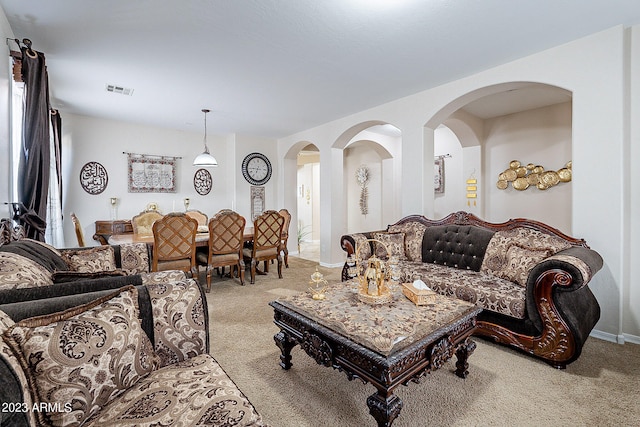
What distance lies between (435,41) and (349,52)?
0.75 meters

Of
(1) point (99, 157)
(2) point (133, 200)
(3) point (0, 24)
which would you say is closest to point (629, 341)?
(3) point (0, 24)

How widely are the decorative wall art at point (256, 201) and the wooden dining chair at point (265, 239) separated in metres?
2.05

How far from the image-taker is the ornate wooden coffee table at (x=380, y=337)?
4.61 ft

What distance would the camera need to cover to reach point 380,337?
4.89 feet

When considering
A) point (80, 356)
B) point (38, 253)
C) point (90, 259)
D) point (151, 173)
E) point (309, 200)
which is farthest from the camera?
point (309, 200)

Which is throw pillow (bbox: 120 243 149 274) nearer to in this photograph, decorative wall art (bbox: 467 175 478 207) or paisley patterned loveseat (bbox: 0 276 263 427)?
paisley patterned loveseat (bbox: 0 276 263 427)

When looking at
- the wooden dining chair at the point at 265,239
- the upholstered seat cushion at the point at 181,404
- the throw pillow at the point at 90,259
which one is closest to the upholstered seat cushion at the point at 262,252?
the wooden dining chair at the point at 265,239

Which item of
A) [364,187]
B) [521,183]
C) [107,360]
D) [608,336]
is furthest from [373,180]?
[107,360]

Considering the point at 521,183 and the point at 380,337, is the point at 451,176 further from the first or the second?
the point at 380,337

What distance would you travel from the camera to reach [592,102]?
2.56 meters

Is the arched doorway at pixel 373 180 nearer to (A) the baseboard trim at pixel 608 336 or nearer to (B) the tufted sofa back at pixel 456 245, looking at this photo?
(B) the tufted sofa back at pixel 456 245

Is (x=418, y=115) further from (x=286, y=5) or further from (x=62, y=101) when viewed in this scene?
(x=62, y=101)

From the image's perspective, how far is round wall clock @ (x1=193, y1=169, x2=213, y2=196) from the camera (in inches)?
237

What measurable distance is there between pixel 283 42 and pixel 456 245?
8.66ft
